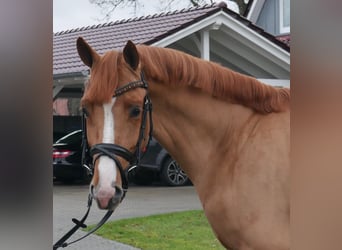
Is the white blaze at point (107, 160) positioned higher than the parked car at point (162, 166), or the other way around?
the white blaze at point (107, 160)

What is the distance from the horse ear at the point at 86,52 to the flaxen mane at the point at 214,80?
0.26 m

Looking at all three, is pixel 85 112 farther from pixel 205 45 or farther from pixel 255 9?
pixel 255 9

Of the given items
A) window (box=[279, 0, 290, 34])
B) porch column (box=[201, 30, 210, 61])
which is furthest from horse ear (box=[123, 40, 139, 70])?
window (box=[279, 0, 290, 34])

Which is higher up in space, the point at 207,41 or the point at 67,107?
the point at 207,41

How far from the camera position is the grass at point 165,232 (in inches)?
234

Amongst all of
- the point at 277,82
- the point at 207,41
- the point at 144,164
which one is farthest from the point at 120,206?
the point at 277,82

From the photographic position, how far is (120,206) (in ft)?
31.3

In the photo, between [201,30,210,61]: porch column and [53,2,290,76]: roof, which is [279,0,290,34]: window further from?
[201,30,210,61]: porch column

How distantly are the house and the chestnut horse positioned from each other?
7.67 meters

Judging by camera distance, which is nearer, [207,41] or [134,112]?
[134,112]

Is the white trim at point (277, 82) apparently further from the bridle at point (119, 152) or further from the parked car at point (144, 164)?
the bridle at point (119, 152)

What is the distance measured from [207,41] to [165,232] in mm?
5207

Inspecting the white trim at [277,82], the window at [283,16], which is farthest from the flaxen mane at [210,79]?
the window at [283,16]

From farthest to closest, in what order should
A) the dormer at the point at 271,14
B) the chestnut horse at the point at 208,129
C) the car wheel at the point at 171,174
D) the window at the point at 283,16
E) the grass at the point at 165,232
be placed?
the dormer at the point at 271,14
the window at the point at 283,16
the car wheel at the point at 171,174
the grass at the point at 165,232
the chestnut horse at the point at 208,129
